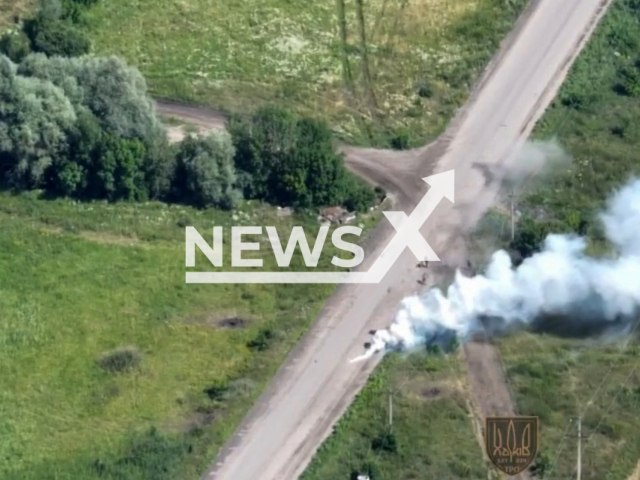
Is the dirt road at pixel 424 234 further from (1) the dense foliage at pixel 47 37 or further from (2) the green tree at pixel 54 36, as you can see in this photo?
(1) the dense foliage at pixel 47 37

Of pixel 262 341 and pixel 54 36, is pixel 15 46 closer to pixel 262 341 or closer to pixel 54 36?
pixel 54 36

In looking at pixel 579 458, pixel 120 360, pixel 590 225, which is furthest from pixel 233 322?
pixel 590 225

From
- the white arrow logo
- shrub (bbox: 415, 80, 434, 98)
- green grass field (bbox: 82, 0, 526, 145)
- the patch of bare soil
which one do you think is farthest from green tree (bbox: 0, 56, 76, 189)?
shrub (bbox: 415, 80, 434, 98)

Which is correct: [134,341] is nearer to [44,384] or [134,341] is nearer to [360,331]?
[44,384]

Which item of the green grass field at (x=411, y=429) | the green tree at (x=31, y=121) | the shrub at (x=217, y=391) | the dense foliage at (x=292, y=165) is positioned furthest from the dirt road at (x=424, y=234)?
the green tree at (x=31, y=121)

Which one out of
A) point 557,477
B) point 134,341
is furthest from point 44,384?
point 557,477
